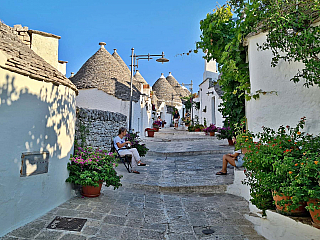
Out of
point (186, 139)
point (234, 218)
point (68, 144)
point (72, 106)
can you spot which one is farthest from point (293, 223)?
point (186, 139)

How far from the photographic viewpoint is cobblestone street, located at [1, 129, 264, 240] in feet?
10.3

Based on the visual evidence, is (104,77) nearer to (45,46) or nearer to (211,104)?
(45,46)

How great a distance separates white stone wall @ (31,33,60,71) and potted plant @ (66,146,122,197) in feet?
8.30

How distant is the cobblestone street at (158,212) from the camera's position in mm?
3137

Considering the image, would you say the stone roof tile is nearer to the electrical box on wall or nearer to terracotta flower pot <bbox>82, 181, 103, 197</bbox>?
the electrical box on wall

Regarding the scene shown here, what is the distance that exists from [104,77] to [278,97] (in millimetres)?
11771

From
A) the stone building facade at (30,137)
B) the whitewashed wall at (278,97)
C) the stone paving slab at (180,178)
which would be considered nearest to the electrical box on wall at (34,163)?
the stone building facade at (30,137)

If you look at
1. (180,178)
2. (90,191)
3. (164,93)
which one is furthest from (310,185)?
(164,93)

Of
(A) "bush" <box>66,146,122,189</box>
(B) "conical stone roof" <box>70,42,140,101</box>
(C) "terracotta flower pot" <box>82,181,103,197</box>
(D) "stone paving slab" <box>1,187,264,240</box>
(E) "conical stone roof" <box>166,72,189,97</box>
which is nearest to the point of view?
(D) "stone paving slab" <box>1,187,264,240</box>

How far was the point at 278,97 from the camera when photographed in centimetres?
358

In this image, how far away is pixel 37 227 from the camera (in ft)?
10.5

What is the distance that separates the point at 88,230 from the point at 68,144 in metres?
1.85

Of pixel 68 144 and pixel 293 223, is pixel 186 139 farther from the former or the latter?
pixel 293 223

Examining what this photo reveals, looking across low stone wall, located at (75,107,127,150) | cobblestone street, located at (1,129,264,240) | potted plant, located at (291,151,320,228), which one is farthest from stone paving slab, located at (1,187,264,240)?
low stone wall, located at (75,107,127,150)
